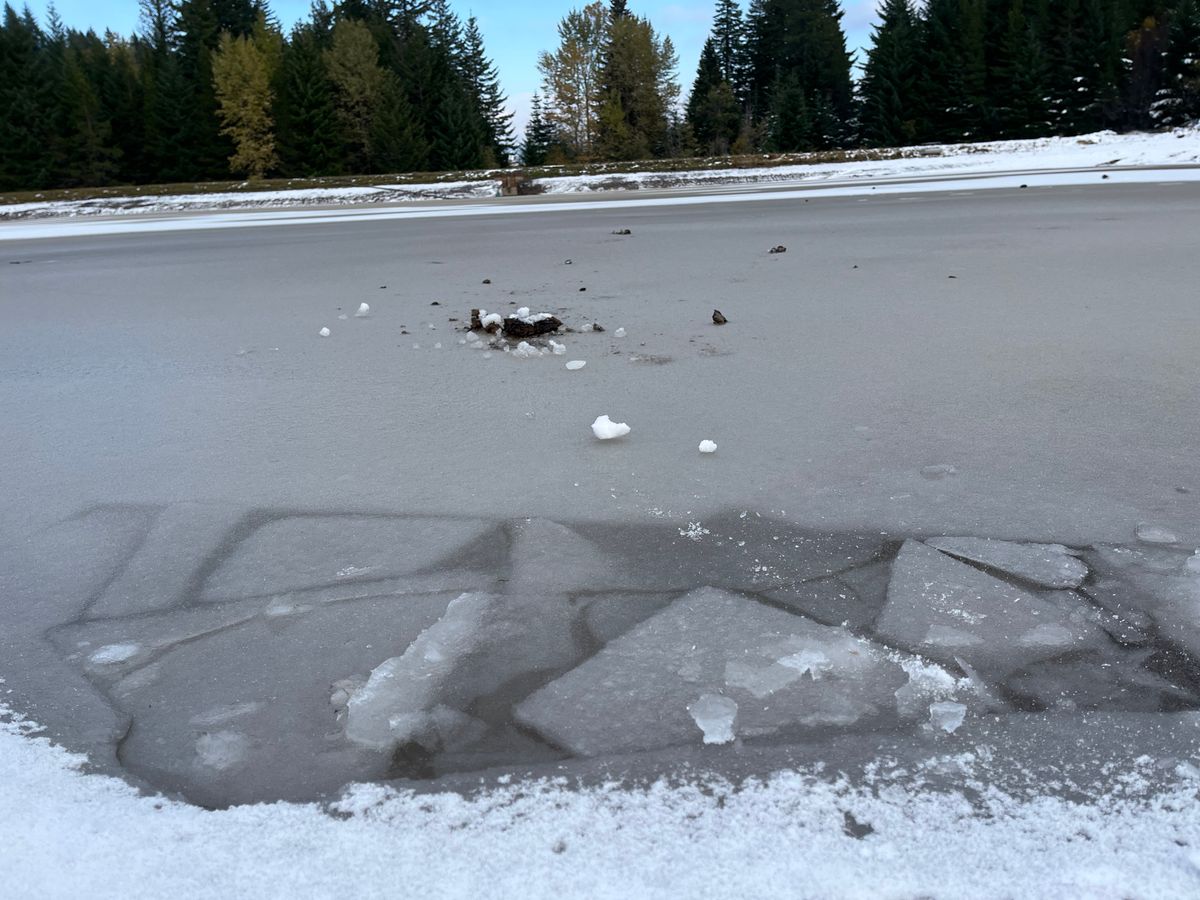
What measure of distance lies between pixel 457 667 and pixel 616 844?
1.91 feet

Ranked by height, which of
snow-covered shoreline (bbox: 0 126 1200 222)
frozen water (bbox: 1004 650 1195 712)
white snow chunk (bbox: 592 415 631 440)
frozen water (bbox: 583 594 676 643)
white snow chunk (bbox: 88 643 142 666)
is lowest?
frozen water (bbox: 1004 650 1195 712)

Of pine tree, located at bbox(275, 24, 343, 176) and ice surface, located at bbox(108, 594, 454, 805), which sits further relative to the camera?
pine tree, located at bbox(275, 24, 343, 176)

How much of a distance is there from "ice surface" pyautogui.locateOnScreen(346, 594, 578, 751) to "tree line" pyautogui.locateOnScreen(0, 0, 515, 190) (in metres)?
47.4

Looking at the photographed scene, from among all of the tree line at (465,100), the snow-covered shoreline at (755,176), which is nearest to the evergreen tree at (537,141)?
the tree line at (465,100)

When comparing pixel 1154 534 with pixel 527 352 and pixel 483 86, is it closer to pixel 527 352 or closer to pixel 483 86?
pixel 527 352

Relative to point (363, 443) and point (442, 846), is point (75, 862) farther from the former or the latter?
point (363, 443)

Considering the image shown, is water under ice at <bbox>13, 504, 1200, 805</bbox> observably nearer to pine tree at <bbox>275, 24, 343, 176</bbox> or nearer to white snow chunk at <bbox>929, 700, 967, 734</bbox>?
white snow chunk at <bbox>929, 700, 967, 734</bbox>

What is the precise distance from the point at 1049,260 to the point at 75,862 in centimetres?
637

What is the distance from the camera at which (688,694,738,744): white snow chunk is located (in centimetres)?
154

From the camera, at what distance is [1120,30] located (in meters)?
42.2

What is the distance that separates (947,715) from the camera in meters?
1.57

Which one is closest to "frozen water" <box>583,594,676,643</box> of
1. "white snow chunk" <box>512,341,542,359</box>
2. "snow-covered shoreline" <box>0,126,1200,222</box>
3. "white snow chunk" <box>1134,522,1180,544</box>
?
"white snow chunk" <box>1134,522,1180,544</box>

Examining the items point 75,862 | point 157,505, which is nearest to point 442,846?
point 75,862

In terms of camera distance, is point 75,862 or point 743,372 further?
point 743,372
